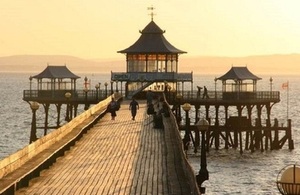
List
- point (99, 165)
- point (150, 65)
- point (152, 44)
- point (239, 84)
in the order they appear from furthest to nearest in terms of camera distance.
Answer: point (152, 44)
point (150, 65)
point (239, 84)
point (99, 165)

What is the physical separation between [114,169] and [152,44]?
62.1m

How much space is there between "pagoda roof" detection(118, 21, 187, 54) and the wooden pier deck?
1868 inches

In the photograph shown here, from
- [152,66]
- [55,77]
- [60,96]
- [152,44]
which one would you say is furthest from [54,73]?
[152,44]

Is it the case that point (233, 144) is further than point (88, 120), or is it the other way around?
point (233, 144)

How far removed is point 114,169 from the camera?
83.1 ft

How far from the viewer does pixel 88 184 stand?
22.0 metres

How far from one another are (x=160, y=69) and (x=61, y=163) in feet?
195

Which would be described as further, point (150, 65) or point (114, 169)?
point (150, 65)

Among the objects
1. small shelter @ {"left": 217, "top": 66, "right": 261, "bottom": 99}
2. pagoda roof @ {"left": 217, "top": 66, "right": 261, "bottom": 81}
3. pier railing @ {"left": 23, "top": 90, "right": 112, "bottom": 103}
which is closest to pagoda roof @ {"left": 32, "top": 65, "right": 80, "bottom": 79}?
pier railing @ {"left": 23, "top": 90, "right": 112, "bottom": 103}

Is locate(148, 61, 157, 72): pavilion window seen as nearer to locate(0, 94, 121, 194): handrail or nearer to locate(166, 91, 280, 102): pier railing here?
locate(166, 91, 280, 102): pier railing

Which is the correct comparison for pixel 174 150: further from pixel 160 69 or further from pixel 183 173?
pixel 160 69

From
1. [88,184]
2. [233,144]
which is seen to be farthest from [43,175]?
[233,144]

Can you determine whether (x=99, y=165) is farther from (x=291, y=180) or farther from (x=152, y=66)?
(x=152, y=66)

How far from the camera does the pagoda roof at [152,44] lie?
85.2 metres
